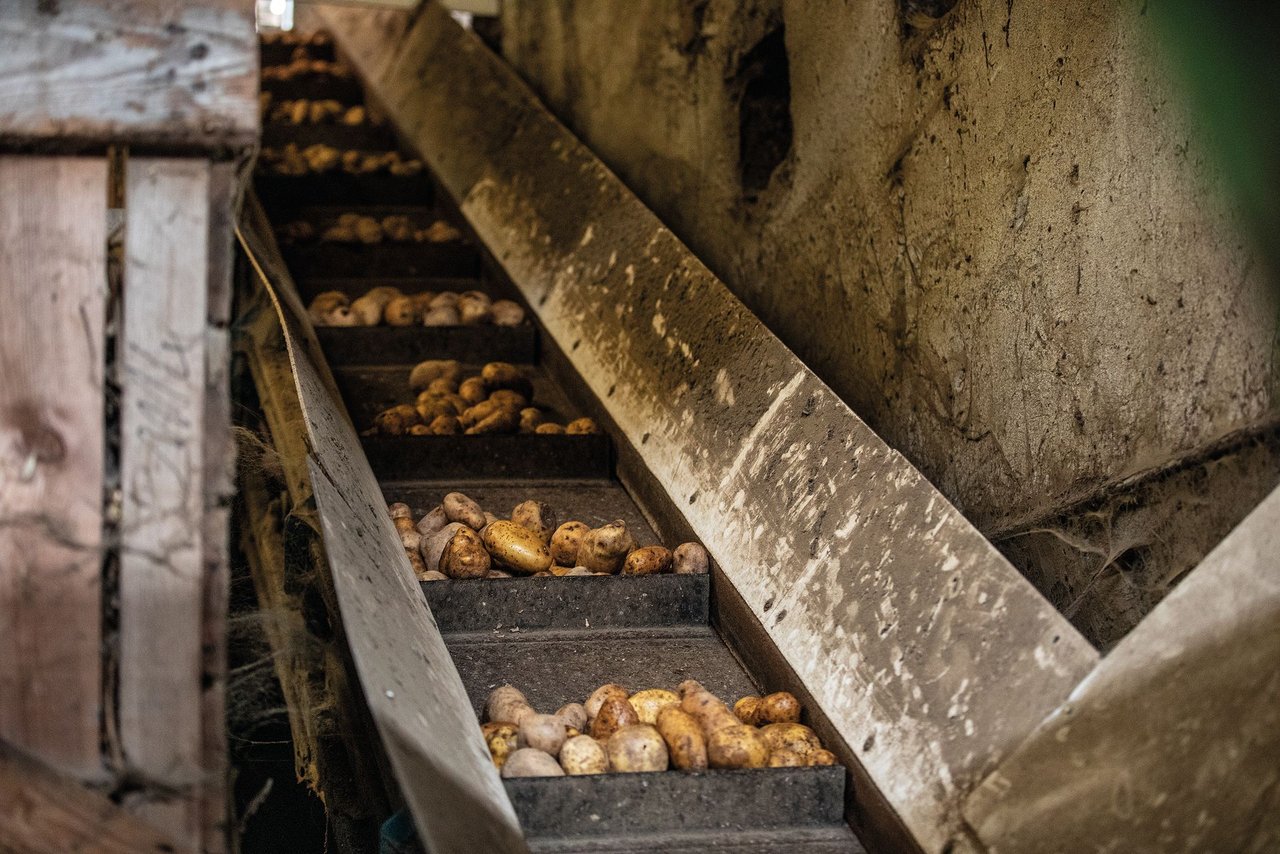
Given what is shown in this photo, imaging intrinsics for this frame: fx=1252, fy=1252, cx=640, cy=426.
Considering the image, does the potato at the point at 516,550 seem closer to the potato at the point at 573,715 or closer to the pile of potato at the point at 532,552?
the pile of potato at the point at 532,552

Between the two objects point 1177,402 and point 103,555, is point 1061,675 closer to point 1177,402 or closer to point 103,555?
point 1177,402

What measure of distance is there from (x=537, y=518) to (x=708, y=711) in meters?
0.99

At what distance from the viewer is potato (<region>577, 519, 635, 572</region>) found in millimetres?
3297

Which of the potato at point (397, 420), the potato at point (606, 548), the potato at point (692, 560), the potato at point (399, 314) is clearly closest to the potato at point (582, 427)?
the potato at point (397, 420)

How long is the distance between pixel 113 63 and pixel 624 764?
5.34 ft

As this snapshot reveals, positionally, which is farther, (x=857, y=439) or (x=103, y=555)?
(x=857, y=439)

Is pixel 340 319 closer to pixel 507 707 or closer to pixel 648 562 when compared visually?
pixel 648 562

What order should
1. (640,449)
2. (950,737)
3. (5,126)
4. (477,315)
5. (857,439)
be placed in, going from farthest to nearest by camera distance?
1. (477,315)
2. (640,449)
3. (857,439)
4. (950,737)
5. (5,126)

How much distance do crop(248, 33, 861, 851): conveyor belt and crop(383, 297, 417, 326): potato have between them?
0.37ft

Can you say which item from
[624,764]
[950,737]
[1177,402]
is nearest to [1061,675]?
[950,737]

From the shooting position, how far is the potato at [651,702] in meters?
2.73

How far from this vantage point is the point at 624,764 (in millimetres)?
2537

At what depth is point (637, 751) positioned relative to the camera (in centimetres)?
254

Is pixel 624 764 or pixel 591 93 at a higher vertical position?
pixel 591 93
